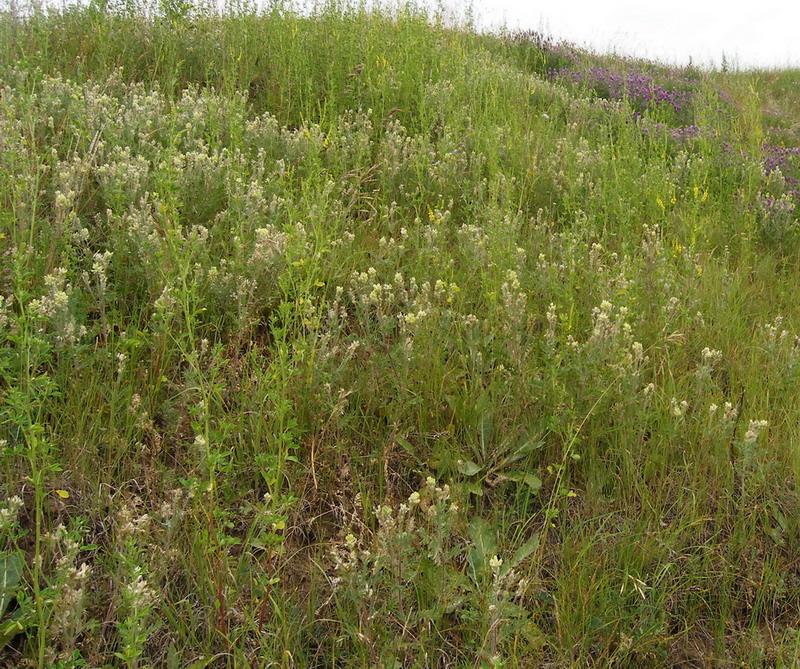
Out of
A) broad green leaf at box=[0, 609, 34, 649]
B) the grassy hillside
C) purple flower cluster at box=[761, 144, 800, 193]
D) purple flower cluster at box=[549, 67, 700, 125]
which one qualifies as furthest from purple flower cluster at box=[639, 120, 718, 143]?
broad green leaf at box=[0, 609, 34, 649]

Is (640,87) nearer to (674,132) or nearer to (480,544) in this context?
(674,132)

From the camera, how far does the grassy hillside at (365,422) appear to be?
6.22 ft

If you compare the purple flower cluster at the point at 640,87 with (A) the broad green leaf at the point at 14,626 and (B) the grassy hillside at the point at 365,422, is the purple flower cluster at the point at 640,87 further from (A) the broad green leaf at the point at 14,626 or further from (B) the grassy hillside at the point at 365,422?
(A) the broad green leaf at the point at 14,626

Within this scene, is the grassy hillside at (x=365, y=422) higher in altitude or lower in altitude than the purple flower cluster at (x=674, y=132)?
lower

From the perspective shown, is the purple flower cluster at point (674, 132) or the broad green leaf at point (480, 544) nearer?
the broad green leaf at point (480, 544)

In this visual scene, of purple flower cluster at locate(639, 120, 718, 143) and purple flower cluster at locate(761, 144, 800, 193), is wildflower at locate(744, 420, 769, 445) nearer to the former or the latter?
purple flower cluster at locate(761, 144, 800, 193)

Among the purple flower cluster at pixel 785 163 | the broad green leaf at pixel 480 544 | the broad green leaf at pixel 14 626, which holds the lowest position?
the broad green leaf at pixel 14 626

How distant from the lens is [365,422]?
2598mm

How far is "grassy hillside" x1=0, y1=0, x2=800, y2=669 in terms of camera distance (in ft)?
6.22

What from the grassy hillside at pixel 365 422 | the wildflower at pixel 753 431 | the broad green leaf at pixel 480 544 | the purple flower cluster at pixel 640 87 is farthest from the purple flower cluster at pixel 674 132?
the broad green leaf at pixel 480 544

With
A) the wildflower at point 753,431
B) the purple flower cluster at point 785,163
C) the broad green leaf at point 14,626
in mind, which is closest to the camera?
the broad green leaf at point 14,626

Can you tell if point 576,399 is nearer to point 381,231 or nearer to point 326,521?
point 326,521

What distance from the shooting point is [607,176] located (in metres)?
5.09

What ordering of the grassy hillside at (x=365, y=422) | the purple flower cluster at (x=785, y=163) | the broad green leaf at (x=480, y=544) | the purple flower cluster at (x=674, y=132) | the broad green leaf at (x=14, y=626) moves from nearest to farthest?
the broad green leaf at (x=14, y=626)
the grassy hillside at (x=365, y=422)
the broad green leaf at (x=480, y=544)
the purple flower cluster at (x=785, y=163)
the purple flower cluster at (x=674, y=132)
